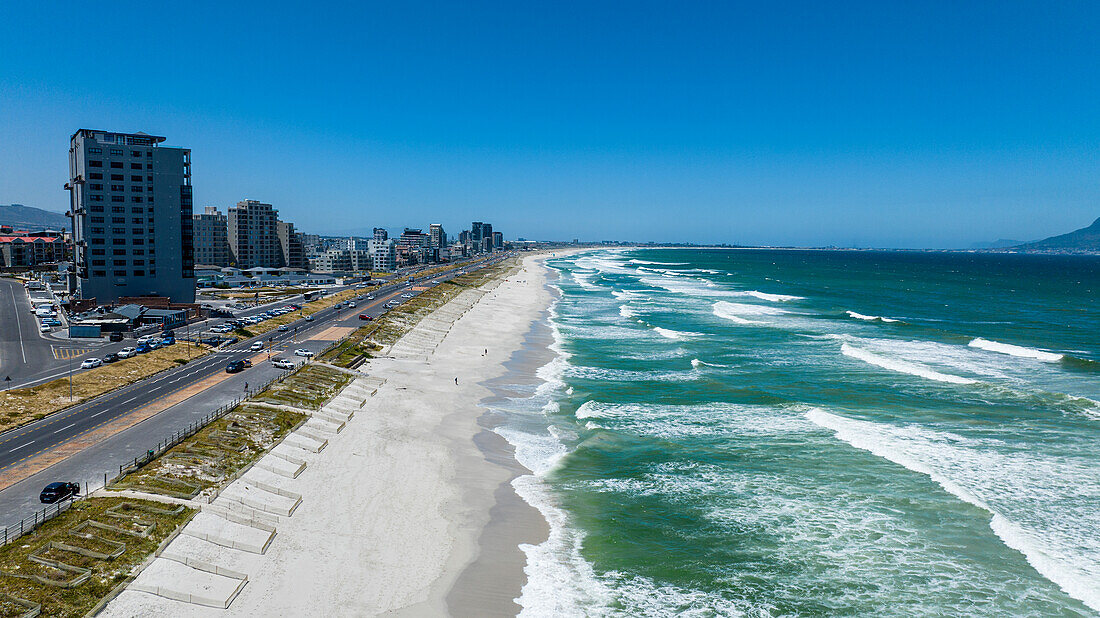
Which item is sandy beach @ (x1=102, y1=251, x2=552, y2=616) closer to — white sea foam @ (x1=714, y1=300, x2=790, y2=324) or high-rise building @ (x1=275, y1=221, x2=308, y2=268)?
white sea foam @ (x1=714, y1=300, x2=790, y2=324)

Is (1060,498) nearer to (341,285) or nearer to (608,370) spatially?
(608,370)

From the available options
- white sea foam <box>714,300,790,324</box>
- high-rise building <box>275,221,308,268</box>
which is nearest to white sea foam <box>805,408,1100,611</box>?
white sea foam <box>714,300,790,324</box>

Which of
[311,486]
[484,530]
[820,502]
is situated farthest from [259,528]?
[820,502]

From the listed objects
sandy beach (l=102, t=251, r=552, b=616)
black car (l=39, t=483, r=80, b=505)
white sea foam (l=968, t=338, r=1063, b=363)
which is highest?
white sea foam (l=968, t=338, r=1063, b=363)

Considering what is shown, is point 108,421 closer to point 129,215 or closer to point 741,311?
point 129,215

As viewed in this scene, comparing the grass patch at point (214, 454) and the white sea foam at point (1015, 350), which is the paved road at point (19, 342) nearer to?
the grass patch at point (214, 454)
